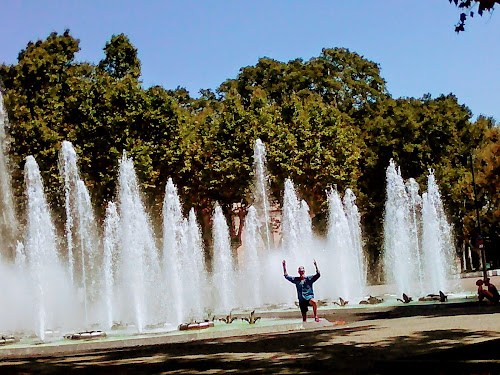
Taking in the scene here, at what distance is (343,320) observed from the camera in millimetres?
18578

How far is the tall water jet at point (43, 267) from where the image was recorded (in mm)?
21438

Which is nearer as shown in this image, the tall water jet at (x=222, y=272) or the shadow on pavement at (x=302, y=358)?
the shadow on pavement at (x=302, y=358)

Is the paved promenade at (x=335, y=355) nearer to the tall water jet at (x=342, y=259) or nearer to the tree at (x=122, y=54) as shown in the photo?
the tall water jet at (x=342, y=259)

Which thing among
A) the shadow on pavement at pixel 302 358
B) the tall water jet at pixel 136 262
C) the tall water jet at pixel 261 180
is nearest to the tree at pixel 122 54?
the tall water jet at pixel 261 180

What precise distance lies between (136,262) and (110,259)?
3912mm

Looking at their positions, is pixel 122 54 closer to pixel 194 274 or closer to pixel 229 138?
pixel 229 138

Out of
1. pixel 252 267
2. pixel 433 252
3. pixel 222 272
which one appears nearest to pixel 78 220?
pixel 222 272

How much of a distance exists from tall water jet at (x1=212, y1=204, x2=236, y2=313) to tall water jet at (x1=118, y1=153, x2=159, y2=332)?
4.60 m

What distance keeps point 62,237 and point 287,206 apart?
11091mm

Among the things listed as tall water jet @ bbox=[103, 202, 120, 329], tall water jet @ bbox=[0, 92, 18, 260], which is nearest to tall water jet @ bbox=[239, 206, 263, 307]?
tall water jet @ bbox=[103, 202, 120, 329]

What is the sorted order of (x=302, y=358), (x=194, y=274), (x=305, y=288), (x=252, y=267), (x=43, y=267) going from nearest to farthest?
(x=302, y=358) < (x=305, y=288) < (x=43, y=267) < (x=194, y=274) < (x=252, y=267)

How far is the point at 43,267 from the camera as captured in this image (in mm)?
24125

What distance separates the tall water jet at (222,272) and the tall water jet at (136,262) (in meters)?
4.60

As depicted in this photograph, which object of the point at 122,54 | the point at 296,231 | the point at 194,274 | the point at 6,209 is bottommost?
the point at 194,274
